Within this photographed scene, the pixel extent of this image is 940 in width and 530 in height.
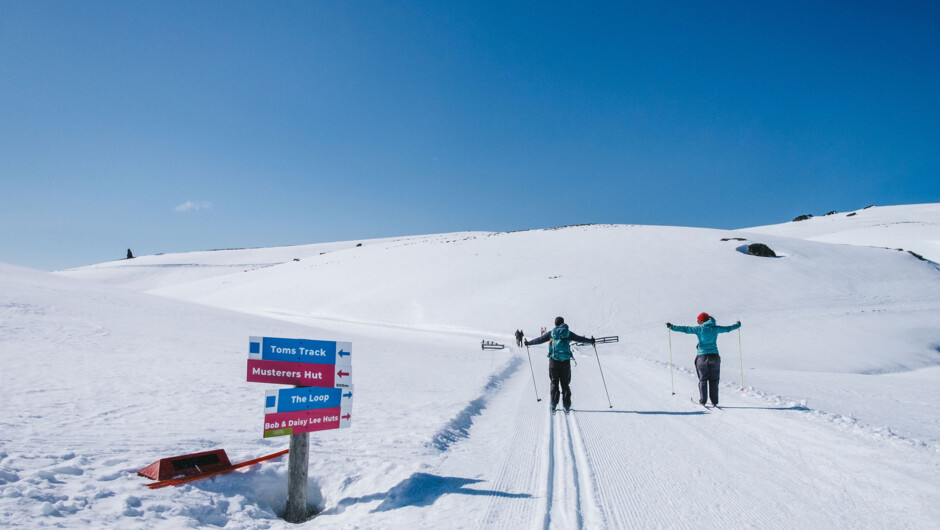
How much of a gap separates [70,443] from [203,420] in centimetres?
174

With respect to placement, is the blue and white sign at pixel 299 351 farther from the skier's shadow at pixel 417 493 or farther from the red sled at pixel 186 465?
the red sled at pixel 186 465

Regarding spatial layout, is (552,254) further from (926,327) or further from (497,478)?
(497,478)

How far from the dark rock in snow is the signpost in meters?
47.7

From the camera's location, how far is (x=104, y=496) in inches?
160

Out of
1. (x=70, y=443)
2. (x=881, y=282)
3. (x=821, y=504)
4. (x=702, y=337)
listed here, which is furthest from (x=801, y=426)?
(x=881, y=282)

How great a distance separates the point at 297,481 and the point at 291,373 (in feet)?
3.51

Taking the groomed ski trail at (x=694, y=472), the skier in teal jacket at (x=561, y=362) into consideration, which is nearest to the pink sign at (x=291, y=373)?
the groomed ski trail at (x=694, y=472)

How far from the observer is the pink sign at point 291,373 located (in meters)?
4.34

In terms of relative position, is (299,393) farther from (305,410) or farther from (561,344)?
(561,344)

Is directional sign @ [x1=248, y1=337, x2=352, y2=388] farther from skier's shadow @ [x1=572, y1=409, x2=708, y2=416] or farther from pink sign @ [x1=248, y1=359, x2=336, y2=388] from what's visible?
skier's shadow @ [x1=572, y1=409, x2=708, y2=416]

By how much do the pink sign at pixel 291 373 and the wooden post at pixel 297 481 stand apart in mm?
546

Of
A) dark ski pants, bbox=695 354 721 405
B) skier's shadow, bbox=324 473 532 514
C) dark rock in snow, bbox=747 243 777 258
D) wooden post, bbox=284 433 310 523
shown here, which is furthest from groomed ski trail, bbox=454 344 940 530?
dark rock in snow, bbox=747 243 777 258

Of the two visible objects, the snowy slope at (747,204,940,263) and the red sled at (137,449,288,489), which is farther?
the snowy slope at (747,204,940,263)

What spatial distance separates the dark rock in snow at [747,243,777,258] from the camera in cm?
4188
